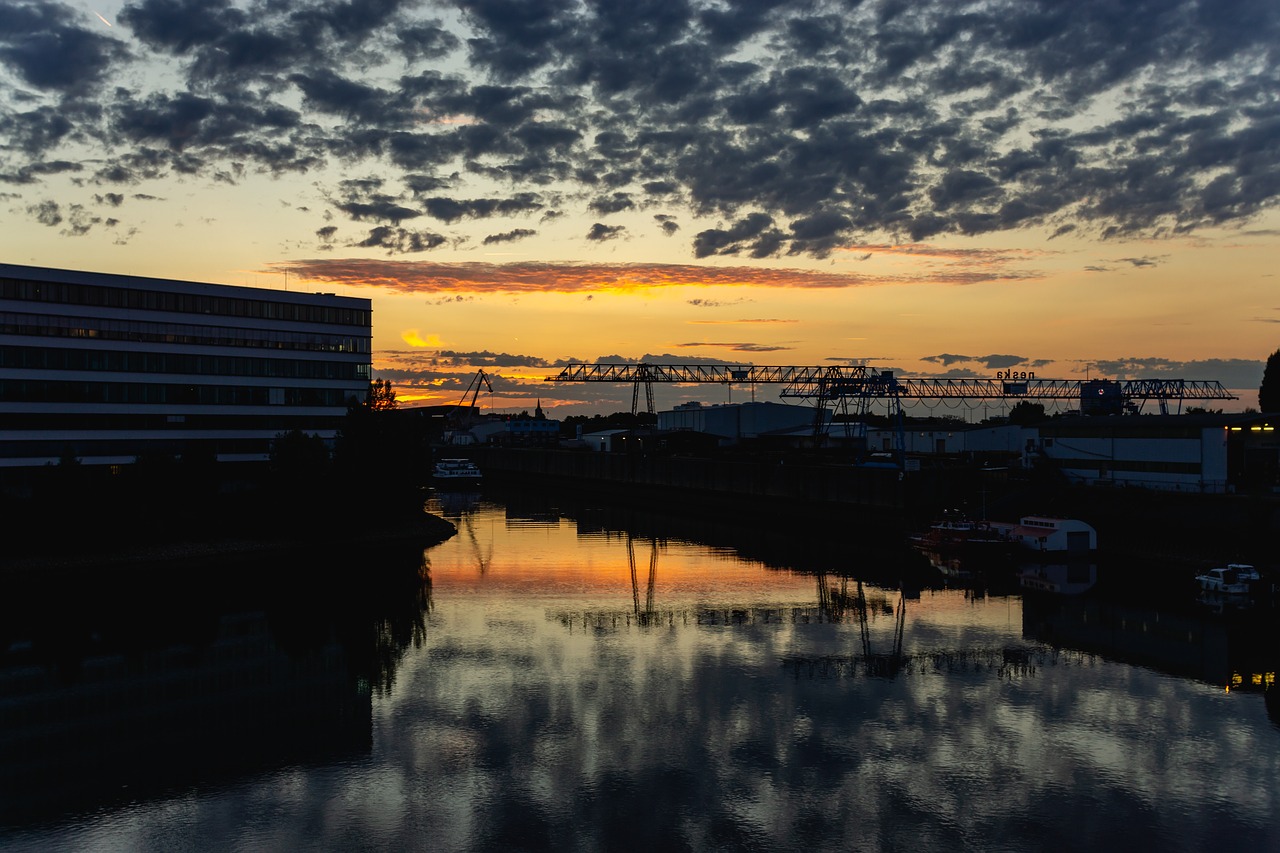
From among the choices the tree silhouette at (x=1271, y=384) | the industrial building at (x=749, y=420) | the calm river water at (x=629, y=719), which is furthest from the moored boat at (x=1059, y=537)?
the industrial building at (x=749, y=420)

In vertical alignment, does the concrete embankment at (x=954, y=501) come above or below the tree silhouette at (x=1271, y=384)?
below

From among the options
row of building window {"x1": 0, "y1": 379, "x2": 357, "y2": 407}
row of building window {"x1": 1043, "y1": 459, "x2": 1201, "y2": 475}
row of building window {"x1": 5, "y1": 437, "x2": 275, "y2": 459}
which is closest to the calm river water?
row of building window {"x1": 1043, "y1": 459, "x2": 1201, "y2": 475}

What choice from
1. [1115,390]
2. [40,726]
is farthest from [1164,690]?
[1115,390]

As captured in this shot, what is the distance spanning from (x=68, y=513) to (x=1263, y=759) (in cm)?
6962

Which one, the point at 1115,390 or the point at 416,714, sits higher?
the point at 1115,390

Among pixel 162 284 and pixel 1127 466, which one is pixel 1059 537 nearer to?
pixel 1127 466

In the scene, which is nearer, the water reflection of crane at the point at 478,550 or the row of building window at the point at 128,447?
the water reflection of crane at the point at 478,550

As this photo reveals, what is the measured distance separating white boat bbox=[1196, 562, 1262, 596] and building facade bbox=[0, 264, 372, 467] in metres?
74.4

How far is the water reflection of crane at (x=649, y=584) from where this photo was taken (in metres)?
53.6

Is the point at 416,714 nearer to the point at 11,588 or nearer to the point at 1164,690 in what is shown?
the point at 1164,690

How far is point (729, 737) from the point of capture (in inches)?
1283

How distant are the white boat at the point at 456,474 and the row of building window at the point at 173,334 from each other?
215ft

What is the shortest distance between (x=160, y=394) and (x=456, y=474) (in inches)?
3228

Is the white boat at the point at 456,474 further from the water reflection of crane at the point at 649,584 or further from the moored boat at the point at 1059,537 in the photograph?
the moored boat at the point at 1059,537
